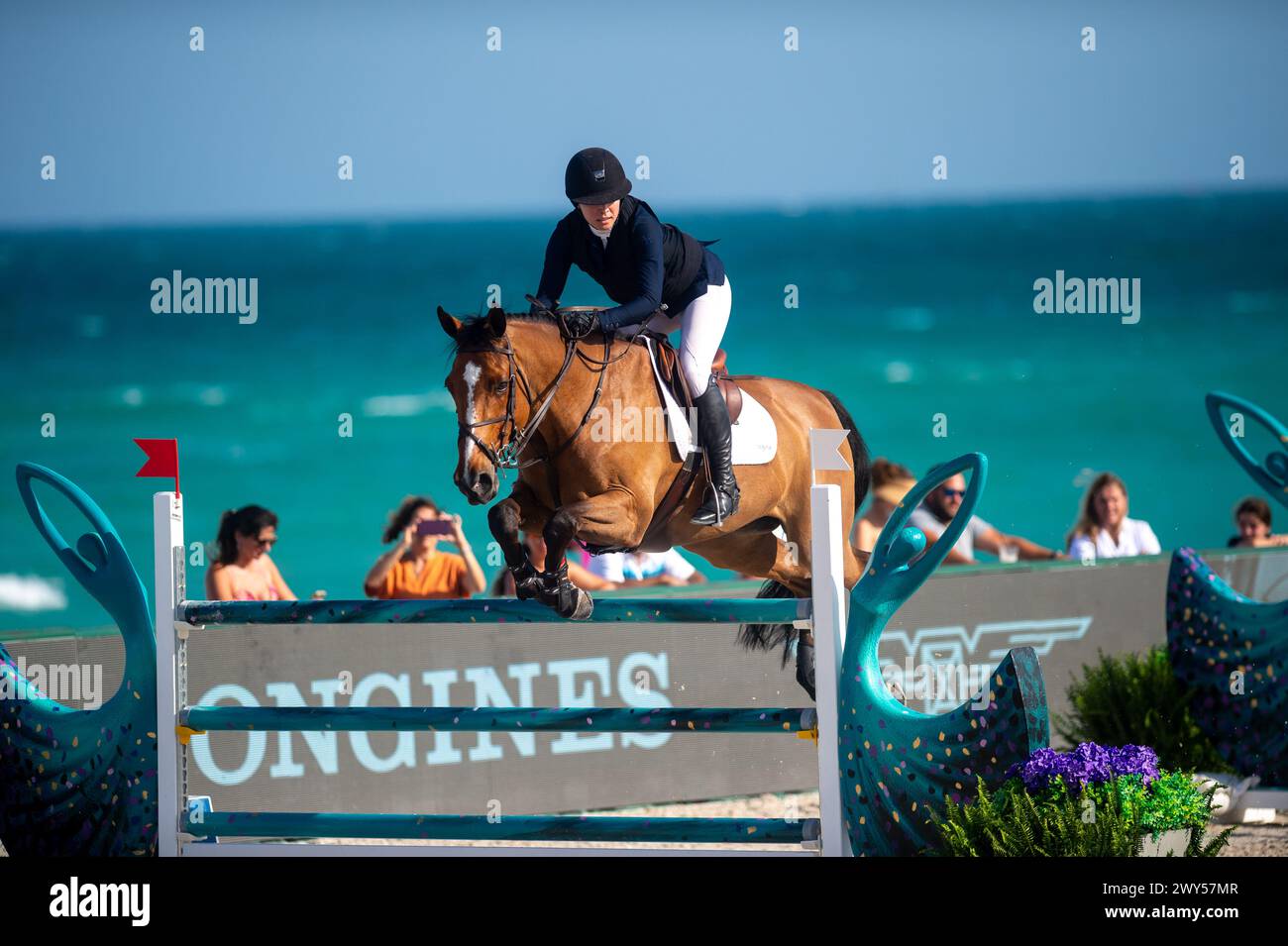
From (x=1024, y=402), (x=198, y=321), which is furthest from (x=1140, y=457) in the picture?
(x=198, y=321)

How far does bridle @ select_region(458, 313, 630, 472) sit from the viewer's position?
165 inches

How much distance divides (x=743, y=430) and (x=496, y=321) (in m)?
1.03

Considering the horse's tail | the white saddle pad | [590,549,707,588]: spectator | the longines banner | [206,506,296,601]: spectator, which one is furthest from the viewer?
[590,549,707,588]: spectator

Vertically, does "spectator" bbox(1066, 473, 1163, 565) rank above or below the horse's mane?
below

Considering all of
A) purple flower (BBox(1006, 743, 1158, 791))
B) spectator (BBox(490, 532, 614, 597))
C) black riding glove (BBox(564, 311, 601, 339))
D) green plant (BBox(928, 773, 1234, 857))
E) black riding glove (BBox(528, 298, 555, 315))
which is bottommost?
green plant (BBox(928, 773, 1234, 857))

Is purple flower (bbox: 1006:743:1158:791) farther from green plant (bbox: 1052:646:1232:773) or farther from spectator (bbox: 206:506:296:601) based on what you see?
spectator (bbox: 206:506:296:601)

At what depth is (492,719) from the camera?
162 inches

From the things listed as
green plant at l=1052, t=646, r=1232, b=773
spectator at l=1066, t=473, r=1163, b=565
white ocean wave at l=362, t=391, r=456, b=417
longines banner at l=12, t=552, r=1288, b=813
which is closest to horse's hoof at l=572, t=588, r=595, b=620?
longines banner at l=12, t=552, r=1288, b=813

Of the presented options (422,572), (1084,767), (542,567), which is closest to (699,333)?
(1084,767)

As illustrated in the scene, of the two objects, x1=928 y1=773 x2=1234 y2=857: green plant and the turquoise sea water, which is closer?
x1=928 y1=773 x2=1234 y2=857: green plant

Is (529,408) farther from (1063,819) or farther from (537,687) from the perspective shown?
(537,687)

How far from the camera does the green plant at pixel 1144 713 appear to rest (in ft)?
18.1

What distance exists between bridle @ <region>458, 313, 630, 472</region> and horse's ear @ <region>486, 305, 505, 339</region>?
38 mm

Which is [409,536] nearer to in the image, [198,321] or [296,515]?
[296,515]
